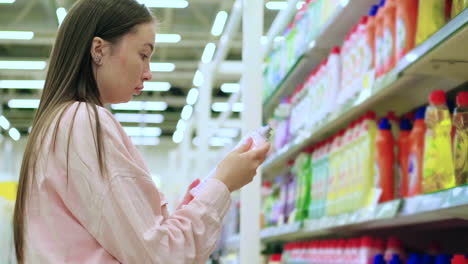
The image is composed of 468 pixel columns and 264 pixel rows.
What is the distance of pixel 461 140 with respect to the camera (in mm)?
1940

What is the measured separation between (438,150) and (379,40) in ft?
1.86

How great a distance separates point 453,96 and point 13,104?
1557 centimetres

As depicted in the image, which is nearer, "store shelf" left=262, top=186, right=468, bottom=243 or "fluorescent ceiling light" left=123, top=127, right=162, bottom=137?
"store shelf" left=262, top=186, right=468, bottom=243

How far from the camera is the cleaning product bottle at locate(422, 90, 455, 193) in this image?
197 cm

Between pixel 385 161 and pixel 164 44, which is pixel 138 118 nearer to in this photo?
pixel 164 44

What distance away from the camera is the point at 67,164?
4.14ft

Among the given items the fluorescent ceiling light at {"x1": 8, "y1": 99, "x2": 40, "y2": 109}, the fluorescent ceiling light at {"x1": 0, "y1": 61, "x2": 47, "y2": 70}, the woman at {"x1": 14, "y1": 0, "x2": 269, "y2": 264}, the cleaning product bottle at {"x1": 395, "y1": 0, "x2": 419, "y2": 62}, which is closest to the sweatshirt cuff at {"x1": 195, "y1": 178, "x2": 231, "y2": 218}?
the woman at {"x1": 14, "y1": 0, "x2": 269, "y2": 264}

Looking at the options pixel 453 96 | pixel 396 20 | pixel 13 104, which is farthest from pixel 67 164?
pixel 13 104

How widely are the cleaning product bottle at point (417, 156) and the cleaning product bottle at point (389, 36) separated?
0.60 ft

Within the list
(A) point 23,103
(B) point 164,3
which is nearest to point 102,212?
(B) point 164,3

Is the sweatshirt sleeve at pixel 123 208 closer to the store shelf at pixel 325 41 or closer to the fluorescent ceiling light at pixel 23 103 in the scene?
the store shelf at pixel 325 41

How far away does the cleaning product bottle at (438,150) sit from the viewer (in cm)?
197

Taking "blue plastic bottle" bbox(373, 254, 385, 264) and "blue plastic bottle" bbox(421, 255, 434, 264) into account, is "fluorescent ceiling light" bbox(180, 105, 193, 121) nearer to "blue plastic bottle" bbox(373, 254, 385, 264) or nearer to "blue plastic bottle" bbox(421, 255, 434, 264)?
"blue plastic bottle" bbox(373, 254, 385, 264)

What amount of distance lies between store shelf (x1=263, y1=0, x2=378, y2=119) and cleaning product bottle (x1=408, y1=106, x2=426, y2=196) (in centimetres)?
69
